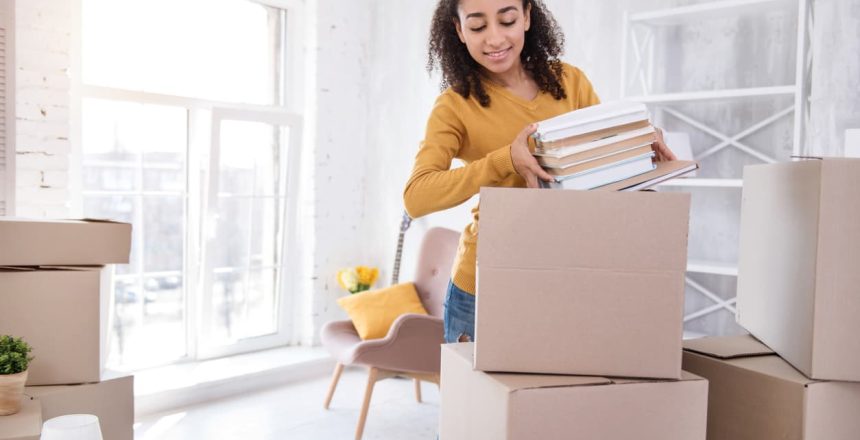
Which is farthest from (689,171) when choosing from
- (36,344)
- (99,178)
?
(99,178)

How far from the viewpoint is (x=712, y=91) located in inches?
117

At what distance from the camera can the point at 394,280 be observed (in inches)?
171

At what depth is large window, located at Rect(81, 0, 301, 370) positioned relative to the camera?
3.71 meters

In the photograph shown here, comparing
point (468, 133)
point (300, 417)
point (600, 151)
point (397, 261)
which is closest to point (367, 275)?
point (397, 261)

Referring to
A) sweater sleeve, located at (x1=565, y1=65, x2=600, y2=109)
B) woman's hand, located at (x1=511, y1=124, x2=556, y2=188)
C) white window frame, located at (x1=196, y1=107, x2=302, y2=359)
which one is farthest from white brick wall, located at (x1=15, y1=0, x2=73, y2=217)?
woman's hand, located at (x1=511, y1=124, x2=556, y2=188)

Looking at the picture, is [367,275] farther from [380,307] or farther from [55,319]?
[55,319]

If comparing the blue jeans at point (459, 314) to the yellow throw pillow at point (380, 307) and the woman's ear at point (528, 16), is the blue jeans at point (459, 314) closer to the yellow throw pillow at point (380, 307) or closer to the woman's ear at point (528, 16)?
the woman's ear at point (528, 16)

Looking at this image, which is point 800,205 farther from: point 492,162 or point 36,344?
point 36,344

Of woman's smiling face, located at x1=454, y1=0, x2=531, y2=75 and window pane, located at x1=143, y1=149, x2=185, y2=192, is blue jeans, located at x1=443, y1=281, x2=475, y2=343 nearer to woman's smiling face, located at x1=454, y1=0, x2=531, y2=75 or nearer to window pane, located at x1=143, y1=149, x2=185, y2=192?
woman's smiling face, located at x1=454, y1=0, x2=531, y2=75

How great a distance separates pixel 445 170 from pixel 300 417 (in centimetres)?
239

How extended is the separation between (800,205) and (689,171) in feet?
0.58

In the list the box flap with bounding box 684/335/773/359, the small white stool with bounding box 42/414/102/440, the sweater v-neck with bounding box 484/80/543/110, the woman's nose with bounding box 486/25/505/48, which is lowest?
the small white stool with bounding box 42/414/102/440

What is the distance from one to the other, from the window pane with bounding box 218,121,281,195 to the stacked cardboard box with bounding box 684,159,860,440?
129 inches

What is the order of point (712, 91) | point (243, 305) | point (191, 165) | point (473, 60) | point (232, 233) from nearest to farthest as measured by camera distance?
point (473, 60)
point (712, 91)
point (191, 165)
point (232, 233)
point (243, 305)
